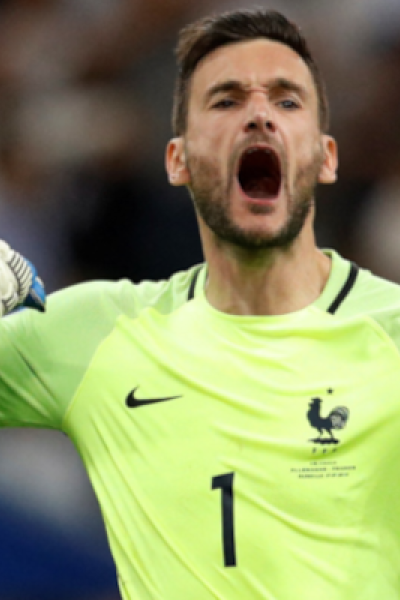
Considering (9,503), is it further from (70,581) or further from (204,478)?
(204,478)

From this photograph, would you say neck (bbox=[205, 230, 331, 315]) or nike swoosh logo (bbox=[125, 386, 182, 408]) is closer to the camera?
nike swoosh logo (bbox=[125, 386, 182, 408])

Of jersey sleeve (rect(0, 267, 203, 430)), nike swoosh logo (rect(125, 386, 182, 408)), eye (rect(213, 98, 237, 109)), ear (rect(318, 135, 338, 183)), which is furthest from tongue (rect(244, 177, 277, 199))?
nike swoosh logo (rect(125, 386, 182, 408))

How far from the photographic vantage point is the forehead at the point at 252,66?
7.29 ft

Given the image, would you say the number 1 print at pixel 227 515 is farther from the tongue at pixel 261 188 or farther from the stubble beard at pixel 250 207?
the tongue at pixel 261 188

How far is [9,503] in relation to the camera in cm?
326

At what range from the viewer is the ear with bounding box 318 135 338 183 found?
2.35 meters

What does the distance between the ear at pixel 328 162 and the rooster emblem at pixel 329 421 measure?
0.67 metres

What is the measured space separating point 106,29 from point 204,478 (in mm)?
2549

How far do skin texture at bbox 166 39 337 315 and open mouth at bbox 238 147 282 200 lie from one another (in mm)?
132

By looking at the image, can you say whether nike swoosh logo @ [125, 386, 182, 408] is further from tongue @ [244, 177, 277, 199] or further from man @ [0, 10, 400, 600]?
tongue @ [244, 177, 277, 199]

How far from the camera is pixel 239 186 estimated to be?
221cm

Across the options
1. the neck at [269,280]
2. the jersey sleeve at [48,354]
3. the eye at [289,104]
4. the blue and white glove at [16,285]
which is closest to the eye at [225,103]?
the eye at [289,104]

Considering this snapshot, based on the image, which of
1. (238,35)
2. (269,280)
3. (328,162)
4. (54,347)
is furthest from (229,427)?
(238,35)

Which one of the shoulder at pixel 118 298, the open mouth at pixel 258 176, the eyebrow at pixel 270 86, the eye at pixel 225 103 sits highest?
the eyebrow at pixel 270 86
